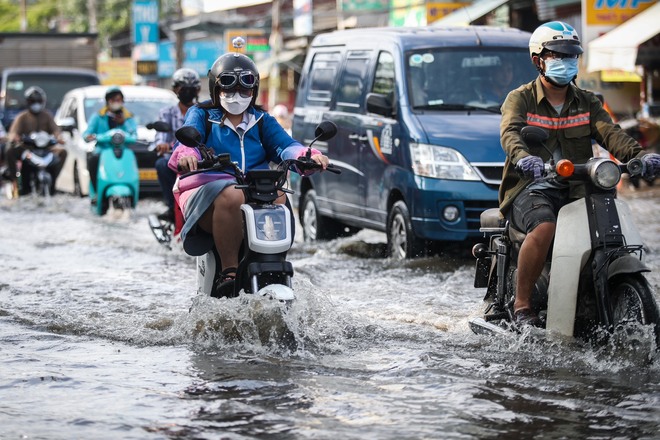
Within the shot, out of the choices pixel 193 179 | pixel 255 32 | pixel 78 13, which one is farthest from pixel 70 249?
pixel 78 13

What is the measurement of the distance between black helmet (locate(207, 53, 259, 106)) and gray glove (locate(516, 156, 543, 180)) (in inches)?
65.3

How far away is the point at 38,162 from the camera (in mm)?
19500

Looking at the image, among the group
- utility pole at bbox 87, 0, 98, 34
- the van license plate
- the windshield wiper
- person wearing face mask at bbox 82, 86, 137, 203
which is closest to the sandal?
the windshield wiper

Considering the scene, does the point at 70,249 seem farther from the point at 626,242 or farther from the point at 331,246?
the point at 626,242

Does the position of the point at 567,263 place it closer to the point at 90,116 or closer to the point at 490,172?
the point at 490,172

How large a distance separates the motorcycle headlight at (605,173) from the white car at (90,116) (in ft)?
42.0

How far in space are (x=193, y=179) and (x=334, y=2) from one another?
35.1m

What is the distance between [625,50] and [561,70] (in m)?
12.9

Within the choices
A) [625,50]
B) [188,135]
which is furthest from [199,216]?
[625,50]

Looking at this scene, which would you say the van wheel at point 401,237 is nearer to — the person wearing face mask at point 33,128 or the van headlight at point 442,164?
the van headlight at point 442,164

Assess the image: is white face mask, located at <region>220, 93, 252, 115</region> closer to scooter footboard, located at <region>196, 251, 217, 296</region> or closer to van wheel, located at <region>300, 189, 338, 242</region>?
scooter footboard, located at <region>196, 251, 217, 296</region>

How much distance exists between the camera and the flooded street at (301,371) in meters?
5.30

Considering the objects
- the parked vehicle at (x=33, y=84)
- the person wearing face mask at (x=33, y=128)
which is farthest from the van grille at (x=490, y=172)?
the parked vehicle at (x=33, y=84)

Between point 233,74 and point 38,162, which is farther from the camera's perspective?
point 38,162
